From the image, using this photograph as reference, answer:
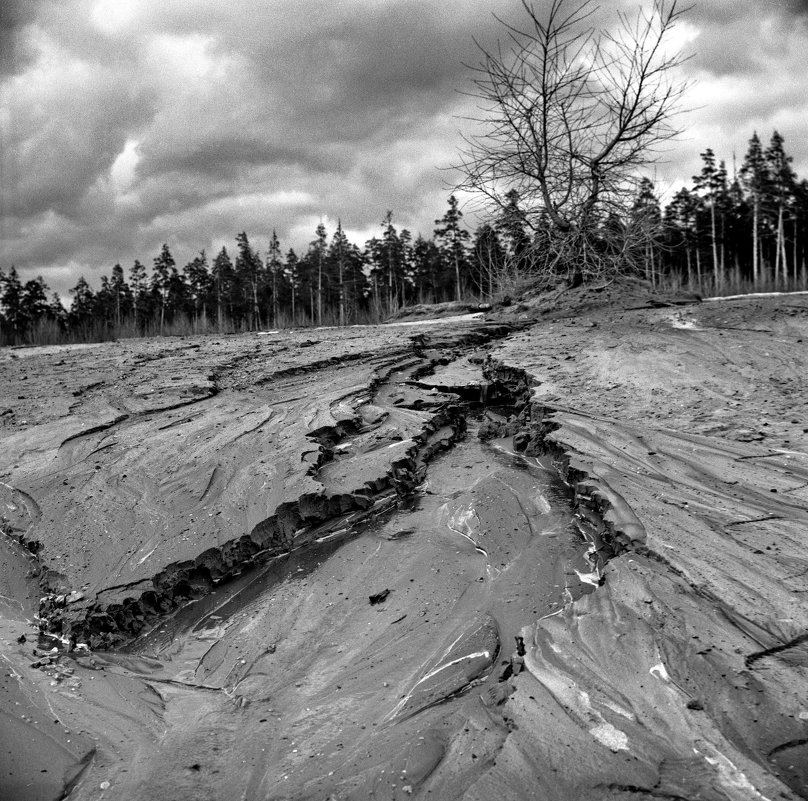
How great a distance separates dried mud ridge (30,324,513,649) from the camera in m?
3.49

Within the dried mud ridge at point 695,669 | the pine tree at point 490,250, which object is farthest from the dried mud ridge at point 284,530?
the pine tree at point 490,250

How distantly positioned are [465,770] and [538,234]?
Answer: 9.17 metres

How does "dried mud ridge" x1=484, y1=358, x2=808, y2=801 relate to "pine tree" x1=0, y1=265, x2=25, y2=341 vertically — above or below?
below

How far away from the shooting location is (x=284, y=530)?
4145 mm

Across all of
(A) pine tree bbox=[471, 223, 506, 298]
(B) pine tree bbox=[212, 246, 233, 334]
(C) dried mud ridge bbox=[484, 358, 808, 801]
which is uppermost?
(B) pine tree bbox=[212, 246, 233, 334]

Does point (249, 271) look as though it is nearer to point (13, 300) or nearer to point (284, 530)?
point (13, 300)

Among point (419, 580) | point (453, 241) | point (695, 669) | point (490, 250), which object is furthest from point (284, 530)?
point (453, 241)

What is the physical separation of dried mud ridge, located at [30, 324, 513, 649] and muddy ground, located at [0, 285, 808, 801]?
0.06ft

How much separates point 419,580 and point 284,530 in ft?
3.40

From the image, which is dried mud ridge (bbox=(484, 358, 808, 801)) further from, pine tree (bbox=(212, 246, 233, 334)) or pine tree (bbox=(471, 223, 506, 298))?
pine tree (bbox=(212, 246, 233, 334))

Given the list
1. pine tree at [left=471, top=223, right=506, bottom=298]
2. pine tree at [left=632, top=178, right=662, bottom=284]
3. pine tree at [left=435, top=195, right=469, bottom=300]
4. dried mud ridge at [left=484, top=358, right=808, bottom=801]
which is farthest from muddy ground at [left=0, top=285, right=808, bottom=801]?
pine tree at [left=435, top=195, right=469, bottom=300]

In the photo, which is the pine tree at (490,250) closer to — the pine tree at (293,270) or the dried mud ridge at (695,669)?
the dried mud ridge at (695,669)

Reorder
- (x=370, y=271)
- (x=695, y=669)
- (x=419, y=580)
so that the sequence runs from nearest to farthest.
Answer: (x=695, y=669)
(x=419, y=580)
(x=370, y=271)

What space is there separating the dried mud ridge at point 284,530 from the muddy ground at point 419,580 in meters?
0.02
